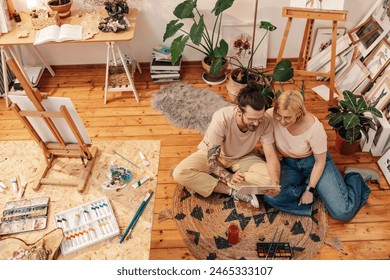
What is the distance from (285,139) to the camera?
95.7 inches

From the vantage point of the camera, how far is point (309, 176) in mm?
2533

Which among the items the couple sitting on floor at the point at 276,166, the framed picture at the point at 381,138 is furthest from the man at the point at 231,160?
the framed picture at the point at 381,138

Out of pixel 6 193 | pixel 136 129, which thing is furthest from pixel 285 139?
pixel 6 193

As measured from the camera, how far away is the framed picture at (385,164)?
2699mm

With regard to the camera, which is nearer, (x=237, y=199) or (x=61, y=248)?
(x=61, y=248)

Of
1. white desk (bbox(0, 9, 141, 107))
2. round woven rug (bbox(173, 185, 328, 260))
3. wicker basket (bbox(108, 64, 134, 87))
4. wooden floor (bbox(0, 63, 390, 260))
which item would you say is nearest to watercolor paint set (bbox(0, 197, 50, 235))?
wooden floor (bbox(0, 63, 390, 260))

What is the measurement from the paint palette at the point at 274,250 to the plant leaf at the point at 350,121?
3.09ft

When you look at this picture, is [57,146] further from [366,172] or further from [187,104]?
[366,172]

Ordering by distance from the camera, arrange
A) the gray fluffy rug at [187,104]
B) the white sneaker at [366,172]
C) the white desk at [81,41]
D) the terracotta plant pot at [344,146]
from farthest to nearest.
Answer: the gray fluffy rug at [187,104]
the white desk at [81,41]
the terracotta plant pot at [344,146]
the white sneaker at [366,172]

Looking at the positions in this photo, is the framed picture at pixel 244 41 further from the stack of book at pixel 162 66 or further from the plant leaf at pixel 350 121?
the plant leaf at pixel 350 121

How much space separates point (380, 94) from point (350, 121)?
1.92 ft
